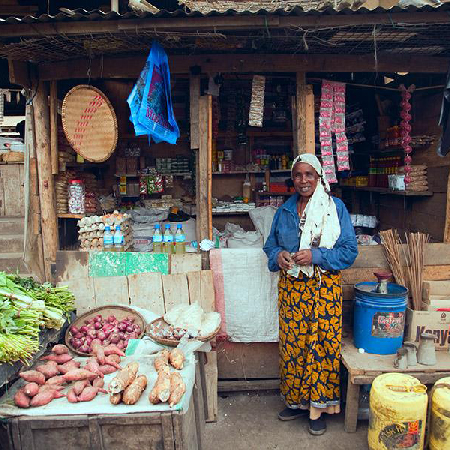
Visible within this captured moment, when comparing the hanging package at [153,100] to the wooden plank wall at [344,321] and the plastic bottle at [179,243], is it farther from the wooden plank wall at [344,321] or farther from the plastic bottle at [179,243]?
the wooden plank wall at [344,321]

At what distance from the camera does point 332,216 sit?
377 cm

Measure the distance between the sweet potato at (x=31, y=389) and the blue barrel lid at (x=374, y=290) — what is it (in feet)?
9.50

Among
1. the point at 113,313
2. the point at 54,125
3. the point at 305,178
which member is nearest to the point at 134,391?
the point at 113,313

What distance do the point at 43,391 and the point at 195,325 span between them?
1.40 meters

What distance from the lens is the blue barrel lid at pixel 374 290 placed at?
385 cm

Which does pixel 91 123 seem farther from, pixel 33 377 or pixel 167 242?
pixel 33 377

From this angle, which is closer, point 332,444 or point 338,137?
point 332,444

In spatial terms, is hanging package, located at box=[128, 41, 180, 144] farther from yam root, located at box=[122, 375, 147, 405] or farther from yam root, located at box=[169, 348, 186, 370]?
yam root, located at box=[122, 375, 147, 405]

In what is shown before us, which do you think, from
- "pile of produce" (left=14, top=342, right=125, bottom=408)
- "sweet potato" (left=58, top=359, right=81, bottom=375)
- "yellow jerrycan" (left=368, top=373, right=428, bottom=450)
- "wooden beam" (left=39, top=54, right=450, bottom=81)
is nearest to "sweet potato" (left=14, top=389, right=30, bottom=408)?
"pile of produce" (left=14, top=342, right=125, bottom=408)

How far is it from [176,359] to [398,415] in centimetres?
177

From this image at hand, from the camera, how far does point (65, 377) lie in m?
3.09

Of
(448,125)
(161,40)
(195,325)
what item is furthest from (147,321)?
(448,125)

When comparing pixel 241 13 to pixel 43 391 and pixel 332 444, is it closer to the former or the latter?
pixel 43 391

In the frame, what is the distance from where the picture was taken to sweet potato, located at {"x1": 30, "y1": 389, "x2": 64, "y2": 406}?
111 inches
